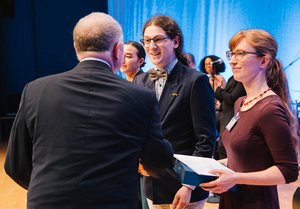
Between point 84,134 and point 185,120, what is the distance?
624 millimetres

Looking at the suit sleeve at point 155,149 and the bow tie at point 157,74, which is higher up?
the bow tie at point 157,74

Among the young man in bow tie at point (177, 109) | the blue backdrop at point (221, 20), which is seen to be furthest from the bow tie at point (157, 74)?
the blue backdrop at point (221, 20)

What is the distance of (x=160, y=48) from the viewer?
63.6 inches

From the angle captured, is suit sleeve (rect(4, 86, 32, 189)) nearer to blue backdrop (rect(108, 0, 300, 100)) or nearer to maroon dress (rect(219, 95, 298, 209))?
maroon dress (rect(219, 95, 298, 209))

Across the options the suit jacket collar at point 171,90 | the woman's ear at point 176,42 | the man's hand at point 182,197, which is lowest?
the man's hand at point 182,197

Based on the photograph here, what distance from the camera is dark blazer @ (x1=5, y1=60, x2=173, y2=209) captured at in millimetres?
1056

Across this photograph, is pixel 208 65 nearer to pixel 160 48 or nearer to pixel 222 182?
pixel 160 48

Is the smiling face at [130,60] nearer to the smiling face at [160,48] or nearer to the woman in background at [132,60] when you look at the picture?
the woman in background at [132,60]

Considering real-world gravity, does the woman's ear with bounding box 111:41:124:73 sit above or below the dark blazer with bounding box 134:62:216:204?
above

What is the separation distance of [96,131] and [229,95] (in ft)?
8.01

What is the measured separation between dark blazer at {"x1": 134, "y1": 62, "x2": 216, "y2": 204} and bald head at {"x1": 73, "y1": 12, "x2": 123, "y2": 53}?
49 centimetres

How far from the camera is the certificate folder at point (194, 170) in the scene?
1208mm

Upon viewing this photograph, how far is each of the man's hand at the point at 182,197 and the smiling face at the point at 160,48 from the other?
59 cm

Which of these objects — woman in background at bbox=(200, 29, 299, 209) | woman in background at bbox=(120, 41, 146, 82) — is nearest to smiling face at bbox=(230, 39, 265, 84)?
woman in background at bbox=(200, 29, 299, 209)
